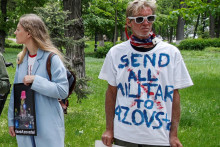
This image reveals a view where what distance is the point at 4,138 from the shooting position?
19.5 feet

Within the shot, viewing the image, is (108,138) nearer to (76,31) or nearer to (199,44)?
(76,31)

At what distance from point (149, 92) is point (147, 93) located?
0.05 feet

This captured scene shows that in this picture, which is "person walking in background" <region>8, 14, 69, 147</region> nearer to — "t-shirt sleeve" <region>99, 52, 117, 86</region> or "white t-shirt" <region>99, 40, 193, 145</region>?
"t-shirt sleeve" <region>99, 52, 117, 86</region>

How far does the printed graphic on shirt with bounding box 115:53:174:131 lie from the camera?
2436mm

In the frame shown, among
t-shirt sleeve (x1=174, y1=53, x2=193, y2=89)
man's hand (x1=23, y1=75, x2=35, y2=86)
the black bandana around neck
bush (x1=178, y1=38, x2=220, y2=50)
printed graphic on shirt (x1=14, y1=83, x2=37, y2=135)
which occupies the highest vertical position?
the black bandana around neck

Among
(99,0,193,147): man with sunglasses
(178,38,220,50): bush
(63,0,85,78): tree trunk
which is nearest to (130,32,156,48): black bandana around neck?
(99,0,193,147): man with sunglasses

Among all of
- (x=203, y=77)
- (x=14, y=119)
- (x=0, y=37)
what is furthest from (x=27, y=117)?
(x=0, y=37)

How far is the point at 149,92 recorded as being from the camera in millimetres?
2443

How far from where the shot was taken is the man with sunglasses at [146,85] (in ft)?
8.00

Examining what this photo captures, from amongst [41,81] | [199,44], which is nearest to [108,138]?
[41,81]

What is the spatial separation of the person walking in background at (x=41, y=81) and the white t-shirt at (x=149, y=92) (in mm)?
632

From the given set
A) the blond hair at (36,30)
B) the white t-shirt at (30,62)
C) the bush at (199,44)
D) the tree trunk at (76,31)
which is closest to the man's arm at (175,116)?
the blond hair at (36,30)

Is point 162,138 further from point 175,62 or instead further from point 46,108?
point 46,108

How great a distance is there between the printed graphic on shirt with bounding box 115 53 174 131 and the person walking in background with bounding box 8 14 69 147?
2.22 ft
